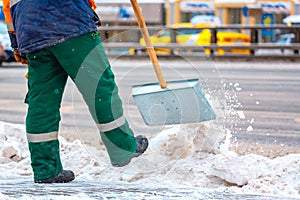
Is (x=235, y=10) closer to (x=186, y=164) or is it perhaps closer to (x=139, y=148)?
(x=186, y=164)

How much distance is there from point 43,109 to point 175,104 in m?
0.96

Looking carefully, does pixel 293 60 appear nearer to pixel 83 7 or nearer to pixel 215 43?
pixel 215 43

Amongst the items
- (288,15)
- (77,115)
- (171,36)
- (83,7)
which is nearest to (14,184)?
(83,7)

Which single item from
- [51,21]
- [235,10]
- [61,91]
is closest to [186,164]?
[61,91]

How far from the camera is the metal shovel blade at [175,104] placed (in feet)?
15.5

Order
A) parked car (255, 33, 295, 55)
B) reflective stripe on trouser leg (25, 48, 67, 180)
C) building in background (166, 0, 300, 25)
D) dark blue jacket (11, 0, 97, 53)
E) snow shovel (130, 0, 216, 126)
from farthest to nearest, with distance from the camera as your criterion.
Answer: building in background (166, 0, 300, 25), parked car (255, 33, 295, 55), snow shovel (130, 0, 216, 126), reflective stripe on trouser leg (25, 48, 67, 180), dark blue jacket (11, 0, 97, 53)

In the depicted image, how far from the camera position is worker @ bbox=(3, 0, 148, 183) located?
4090 mm

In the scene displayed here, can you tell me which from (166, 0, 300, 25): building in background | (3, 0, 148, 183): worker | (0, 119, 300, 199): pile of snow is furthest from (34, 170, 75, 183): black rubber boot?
(166, 0, 300, 25): building in background

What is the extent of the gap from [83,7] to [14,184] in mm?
1079

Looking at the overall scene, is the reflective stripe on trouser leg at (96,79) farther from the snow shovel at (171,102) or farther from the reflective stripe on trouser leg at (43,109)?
the snow shovel at (171,102)

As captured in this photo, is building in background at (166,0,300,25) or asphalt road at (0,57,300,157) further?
building in background at (166,0,300,25)

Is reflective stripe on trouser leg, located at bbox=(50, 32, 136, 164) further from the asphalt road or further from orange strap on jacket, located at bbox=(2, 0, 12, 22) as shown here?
the asphalt road

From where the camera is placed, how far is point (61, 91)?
4.27 m

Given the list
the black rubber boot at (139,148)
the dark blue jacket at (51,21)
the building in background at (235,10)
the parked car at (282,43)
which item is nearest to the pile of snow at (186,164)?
the black rubber boot at (139,148)
